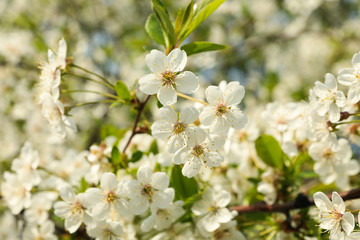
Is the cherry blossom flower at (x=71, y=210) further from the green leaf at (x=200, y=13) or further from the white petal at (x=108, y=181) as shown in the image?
the green leaf at (x=200, y=13)

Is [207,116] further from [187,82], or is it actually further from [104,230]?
[104,230]

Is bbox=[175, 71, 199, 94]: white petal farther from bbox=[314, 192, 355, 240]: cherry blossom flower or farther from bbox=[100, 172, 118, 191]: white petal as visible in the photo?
bbox=[314, 192, 355, 240]: cherry blossom flower

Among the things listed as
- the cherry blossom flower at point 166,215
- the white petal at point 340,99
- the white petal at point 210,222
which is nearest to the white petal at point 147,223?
the cherry blossom flower at point 166,215

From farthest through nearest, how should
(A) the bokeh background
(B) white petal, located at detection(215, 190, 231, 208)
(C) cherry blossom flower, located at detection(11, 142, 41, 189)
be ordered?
1. (A) the bokeh background
2. (C) cherry blossom flower, located at detection(11, 142, 41, 189)
3. (B) white petal, located at detection(215, 190, 231, 208)

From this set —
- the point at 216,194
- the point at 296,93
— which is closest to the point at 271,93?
the point at 296,93

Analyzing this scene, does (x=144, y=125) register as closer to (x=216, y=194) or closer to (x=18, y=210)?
(x=216, y=194)

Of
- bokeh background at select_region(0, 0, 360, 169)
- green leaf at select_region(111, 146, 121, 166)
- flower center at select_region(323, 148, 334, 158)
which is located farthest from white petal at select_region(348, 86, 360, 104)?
bokeh background at select_region(0, 0, 360, 169)
